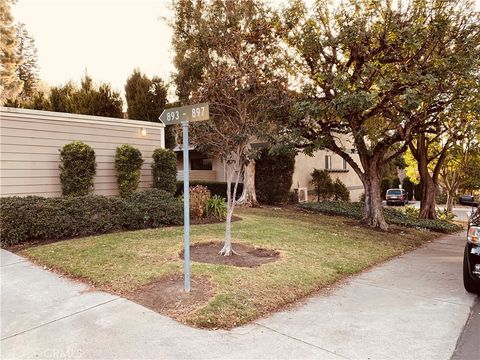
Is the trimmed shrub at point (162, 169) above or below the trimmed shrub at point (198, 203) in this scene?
above

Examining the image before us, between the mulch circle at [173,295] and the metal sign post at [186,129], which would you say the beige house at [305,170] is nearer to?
the metal sign post at [186,129]

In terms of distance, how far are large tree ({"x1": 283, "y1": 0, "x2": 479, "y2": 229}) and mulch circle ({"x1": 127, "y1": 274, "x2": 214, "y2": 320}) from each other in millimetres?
6107

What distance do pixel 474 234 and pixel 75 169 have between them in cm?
917

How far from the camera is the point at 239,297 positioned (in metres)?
4.29

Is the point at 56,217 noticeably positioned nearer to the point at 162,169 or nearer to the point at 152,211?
the point at 152,211

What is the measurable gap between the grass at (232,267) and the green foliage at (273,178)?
7477 mm

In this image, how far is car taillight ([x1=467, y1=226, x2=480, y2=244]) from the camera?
4.77m

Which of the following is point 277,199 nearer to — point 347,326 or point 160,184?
point 160,184

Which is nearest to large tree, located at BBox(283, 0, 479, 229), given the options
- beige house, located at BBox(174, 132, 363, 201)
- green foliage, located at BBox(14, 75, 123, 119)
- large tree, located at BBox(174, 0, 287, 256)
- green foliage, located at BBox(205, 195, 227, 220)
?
large tree, located at BBox(174, 0, 287, 256)

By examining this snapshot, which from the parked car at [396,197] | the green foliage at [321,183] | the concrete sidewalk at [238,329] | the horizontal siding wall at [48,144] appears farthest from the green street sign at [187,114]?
the parked car at [396,197]

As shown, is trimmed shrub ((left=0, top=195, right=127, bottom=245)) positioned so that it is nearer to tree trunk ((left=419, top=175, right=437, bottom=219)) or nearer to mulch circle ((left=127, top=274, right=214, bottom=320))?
mulch circle ((left=127, top=274, right=214, bottom=320))

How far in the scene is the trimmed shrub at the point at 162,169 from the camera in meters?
11.3

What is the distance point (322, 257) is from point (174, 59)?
1189cm

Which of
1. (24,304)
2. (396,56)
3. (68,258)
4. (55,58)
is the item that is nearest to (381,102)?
(396,56)
